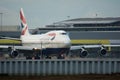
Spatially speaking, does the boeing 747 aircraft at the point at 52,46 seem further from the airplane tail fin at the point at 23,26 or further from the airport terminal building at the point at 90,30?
the airport terminal building at the point at 90,30

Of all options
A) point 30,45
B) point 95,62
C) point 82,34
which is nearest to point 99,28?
point 82,34

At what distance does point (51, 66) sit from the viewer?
30.6 metres

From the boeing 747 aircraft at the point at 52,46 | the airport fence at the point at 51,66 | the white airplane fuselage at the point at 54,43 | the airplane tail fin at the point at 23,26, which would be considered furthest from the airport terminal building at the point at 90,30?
the airport fence at the point at 51,66

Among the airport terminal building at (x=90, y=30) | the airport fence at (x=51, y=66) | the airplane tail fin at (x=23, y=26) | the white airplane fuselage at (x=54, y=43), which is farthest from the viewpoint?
the airport terminal building at (x=90, y=30)

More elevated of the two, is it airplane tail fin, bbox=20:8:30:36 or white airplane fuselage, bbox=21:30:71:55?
airplane tail fin, bbox=20:8:30:36

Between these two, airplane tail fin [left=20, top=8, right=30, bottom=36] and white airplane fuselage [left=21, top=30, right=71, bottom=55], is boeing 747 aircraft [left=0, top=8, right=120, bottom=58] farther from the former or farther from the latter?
airplane tail fin [left=20, top=8, right=30, bottom=36]

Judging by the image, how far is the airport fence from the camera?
1200 inches

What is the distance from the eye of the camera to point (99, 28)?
150 meters

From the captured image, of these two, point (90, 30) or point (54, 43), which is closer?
point (54, 43)

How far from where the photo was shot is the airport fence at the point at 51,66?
100 feet

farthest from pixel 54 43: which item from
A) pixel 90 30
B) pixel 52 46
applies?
pixel 90 30

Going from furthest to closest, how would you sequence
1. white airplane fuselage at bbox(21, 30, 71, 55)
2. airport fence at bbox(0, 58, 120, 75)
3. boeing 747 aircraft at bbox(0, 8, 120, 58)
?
white airplane fuselage at bbox(21, 30, 71, 55)
boeing 747 aircraft at bbox(0, 8, 120, 58)
airport fence at bbox(0, 58, 120, 75)

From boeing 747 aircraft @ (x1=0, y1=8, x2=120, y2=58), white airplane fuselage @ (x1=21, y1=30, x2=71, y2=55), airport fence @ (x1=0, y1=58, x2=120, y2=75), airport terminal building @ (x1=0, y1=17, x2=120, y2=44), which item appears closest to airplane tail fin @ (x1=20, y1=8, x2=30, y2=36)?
A: boeing 747 aircraft @ (x1=0, y1=8, x2=120, y2=58)

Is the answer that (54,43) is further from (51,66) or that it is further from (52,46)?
(51,66)
